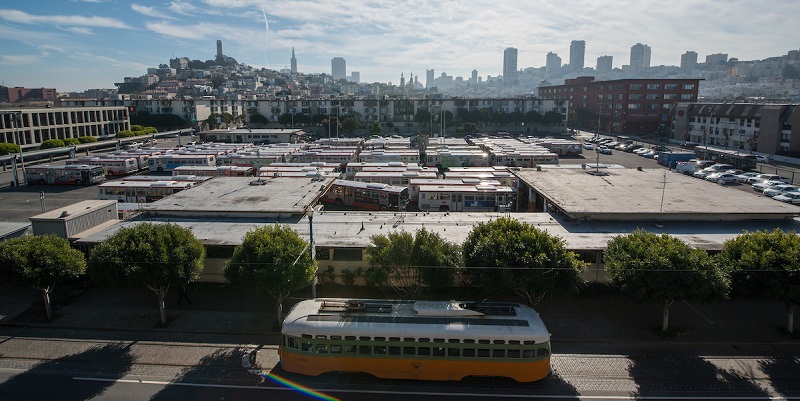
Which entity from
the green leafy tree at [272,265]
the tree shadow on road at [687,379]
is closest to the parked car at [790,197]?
the tree shadow on road at [687,379]

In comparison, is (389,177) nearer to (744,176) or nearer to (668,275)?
(668,275)

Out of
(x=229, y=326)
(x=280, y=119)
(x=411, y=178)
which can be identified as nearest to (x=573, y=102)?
(x=280, y=119)

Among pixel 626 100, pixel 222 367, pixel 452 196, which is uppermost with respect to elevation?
pixel 626 100

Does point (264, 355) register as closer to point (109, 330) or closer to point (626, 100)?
point (109, 330)

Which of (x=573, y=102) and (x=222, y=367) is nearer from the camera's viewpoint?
(x=222, y=367)

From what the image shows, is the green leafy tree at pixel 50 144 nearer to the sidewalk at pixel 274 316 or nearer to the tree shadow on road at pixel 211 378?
the sidewalk at pixel 274 316

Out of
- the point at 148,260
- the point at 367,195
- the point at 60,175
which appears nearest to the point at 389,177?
the point at 367,195
